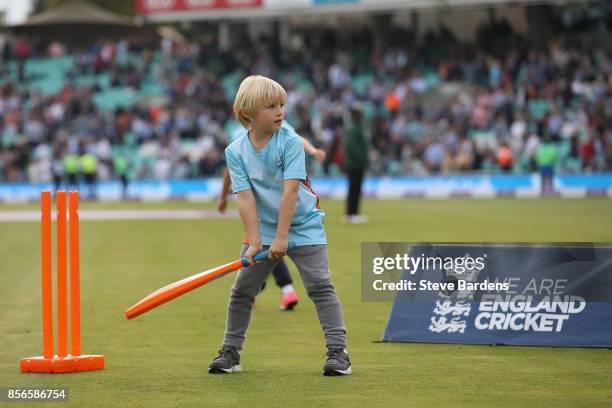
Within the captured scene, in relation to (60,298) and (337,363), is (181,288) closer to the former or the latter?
(60,298)

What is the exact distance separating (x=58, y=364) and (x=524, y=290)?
10.5 feet

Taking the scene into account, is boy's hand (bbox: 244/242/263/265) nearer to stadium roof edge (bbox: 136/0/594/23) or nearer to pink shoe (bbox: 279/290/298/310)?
pink shoe (bbox: 279/290/298/310)

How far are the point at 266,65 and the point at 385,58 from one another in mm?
4912

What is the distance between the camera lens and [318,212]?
24.3ft

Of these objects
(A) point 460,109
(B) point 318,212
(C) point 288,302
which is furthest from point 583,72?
(B) point 318,212

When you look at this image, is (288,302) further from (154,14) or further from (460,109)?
(154,14)

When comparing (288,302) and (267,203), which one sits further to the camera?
(288,302)

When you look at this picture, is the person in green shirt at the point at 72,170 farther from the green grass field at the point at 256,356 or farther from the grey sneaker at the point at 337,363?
the grey sneaker at the point at 337,363

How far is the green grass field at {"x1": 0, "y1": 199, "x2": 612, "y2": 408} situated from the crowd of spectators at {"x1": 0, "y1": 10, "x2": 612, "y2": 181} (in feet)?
71.8

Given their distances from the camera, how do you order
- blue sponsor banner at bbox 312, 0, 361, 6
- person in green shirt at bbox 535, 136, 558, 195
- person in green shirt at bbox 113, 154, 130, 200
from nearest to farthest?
person in green shirt at bbox 535, 136, 558, 195 → person in green shirt at bbox 113, 154, 130, 200 → blue sponsor banner at bbox 312, 0, 361, 6

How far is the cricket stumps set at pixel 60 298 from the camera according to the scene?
24.1 ft

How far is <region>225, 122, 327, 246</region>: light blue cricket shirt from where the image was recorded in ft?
23.5

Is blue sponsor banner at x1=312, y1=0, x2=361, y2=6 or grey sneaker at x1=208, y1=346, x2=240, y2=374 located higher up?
blue sponsor banner at x1=312, y1=0, x2=361, y2=6

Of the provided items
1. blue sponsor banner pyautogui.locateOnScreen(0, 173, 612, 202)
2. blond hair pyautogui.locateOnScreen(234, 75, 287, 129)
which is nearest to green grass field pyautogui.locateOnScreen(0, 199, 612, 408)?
blond hair pyautogui.locateOnScreen(234, 75, 287, 129)
